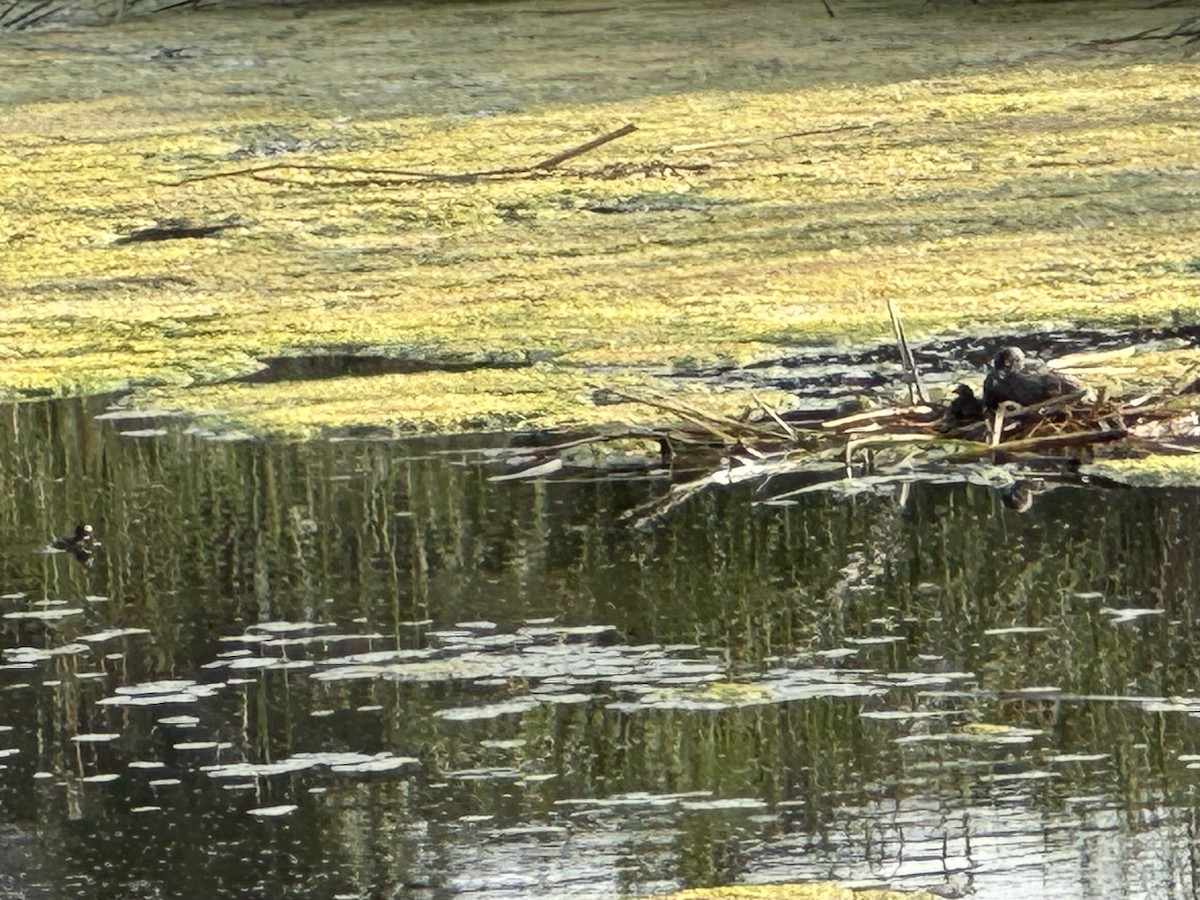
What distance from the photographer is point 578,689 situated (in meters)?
3.98

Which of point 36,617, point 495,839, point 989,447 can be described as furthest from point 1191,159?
point 495,839

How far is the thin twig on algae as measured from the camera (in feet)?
30.6

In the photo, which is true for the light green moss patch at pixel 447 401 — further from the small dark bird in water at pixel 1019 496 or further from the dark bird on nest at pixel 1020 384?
the small dark bird in water at pixel 1019 496

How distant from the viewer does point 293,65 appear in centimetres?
1228

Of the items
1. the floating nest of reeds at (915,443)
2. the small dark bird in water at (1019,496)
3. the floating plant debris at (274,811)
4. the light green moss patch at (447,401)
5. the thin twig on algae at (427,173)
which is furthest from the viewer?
the thin twig on algae at (427,173)

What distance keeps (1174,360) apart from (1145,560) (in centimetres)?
180

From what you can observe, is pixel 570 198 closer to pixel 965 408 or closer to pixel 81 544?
pixel 965 408

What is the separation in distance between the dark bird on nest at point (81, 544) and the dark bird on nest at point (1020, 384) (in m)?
1.68

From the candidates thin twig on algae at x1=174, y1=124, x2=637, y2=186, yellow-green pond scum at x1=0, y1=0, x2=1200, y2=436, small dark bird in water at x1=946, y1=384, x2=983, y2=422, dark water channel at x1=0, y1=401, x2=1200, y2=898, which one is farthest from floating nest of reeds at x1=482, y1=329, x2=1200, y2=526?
thin twig on algae at x1=174, y1=124, x2=637, y2=186

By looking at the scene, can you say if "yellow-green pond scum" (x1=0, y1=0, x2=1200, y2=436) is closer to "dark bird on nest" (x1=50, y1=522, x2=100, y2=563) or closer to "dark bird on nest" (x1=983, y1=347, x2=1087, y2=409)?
"dark bird on nest" (x1=983, y1=347, x2=1087, y2=409)

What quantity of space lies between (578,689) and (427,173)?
5585mm

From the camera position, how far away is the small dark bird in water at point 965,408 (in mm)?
5461

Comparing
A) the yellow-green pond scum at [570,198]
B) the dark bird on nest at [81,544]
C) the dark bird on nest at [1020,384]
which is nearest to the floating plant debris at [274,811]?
the dark bird on nest at [81,544]

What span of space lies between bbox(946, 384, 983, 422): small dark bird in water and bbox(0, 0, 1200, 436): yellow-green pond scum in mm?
626
